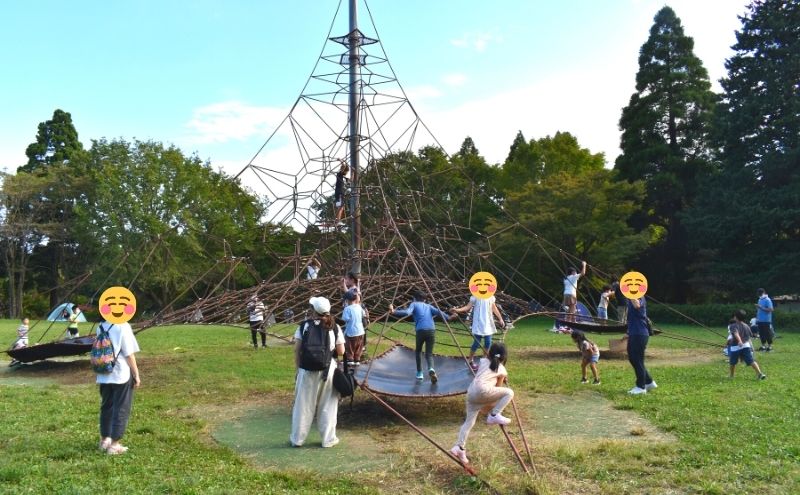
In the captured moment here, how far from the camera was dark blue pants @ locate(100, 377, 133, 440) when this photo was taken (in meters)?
6.11

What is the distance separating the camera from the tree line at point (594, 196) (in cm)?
2495

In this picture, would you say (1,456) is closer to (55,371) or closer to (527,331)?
(55,371)

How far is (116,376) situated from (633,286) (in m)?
6.38

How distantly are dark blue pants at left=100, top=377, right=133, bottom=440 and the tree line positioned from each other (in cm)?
1208

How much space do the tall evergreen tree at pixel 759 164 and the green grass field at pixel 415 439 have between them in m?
15.1

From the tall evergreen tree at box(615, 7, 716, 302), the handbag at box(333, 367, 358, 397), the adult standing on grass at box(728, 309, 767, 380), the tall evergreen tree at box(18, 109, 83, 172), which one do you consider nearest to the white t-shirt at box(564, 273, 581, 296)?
the adult standing on grass at box(728, 309, 767, 380)

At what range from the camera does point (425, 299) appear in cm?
901

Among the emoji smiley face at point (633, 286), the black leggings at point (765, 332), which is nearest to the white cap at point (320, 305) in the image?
the emoji smiley face at point (633, 286)

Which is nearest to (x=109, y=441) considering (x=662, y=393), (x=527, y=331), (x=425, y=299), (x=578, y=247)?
(x=425, y=299)

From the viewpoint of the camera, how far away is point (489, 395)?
561 cm

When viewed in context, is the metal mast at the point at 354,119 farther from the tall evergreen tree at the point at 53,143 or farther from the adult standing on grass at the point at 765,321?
the tall evergreen tree at the point at 53,143

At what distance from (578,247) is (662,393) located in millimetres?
19962

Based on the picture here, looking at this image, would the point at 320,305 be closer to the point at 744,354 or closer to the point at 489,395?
the point at 489,395

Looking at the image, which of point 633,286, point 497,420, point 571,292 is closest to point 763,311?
point 571,292
